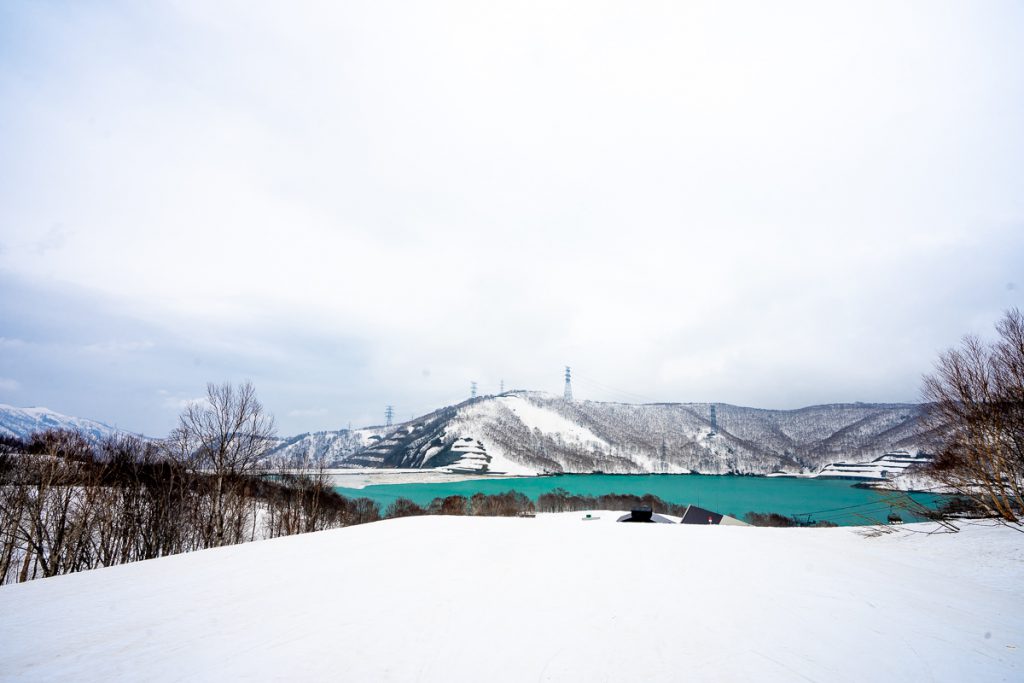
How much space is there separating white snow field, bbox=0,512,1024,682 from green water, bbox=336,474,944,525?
7296 centimetres

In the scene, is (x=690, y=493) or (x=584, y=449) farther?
(x=584, y=449)

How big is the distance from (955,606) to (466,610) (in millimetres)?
7463

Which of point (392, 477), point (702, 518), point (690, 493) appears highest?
point (702, 518)

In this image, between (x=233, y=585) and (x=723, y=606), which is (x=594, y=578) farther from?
(x=233, y=585)

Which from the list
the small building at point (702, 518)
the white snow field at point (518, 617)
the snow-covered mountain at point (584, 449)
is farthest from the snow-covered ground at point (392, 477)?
the white snow field at point (518, 617)

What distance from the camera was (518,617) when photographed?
18.2 feet

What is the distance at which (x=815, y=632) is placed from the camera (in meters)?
5.31

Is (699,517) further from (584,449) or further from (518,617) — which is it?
(584,449)

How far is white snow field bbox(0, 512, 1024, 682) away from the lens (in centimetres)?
418

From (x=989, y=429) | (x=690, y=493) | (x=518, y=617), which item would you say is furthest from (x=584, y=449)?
(x=518, y=617)

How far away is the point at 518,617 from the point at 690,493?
4707 inches

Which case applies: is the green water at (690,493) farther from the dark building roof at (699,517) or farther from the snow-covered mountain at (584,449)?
the dark building roof at (699,517)

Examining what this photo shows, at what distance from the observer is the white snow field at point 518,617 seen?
13.7 ft

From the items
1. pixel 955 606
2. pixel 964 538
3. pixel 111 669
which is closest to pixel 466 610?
pixel 111 669
